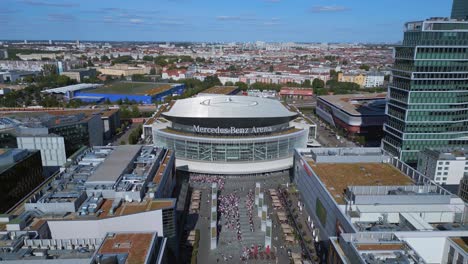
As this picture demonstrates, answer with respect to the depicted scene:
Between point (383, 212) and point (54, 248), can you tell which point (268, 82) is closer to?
point (383, 212)

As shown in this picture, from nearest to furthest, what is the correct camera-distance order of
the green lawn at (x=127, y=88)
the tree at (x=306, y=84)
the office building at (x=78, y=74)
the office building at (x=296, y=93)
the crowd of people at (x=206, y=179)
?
the crowd of people at (x=206, y=179) → the green lawn at (x=127, y=88) → the office building at (x=296, y=93) → the tree at (x=306, y=84) → the office building at (x=78, y=74)

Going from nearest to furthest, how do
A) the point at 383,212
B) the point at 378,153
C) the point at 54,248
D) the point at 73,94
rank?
the point at 54,248, the point at 383,212, the point at 378,153, the point at 73,94

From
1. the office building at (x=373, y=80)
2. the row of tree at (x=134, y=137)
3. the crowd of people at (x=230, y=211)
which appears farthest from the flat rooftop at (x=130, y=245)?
the office building at (x=373, y=80)

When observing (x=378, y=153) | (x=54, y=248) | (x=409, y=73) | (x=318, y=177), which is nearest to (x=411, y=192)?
(x=318, y=177)

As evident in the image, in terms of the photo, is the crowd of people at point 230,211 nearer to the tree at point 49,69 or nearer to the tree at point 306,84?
the tree at point 306,84

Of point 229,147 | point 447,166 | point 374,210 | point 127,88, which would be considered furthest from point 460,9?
point 127,88

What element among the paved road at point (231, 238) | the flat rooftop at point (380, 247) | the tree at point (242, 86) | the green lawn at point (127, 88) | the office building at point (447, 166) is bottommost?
the paved road at point (231, 238)

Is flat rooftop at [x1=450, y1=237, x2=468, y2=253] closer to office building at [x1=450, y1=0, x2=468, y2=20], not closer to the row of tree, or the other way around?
office building at [x1=450, y1=0, x2=468, y2=20]
